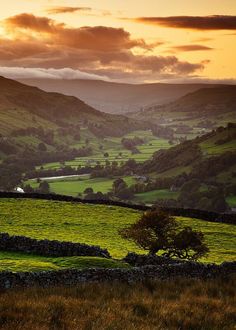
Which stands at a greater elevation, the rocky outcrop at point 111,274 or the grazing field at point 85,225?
the rocky outcrop at point 111,274

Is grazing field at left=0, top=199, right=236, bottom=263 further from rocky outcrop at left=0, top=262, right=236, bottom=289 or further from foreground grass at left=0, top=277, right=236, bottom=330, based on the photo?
foreground grass at left=0, top=277, right=236, bottom=330

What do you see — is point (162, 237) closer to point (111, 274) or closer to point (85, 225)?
point (111, 274)

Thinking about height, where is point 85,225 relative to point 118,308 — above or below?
below

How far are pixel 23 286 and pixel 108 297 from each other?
10.1 feet

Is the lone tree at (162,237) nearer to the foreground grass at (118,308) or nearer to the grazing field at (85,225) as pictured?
the grazing field at (85,225)

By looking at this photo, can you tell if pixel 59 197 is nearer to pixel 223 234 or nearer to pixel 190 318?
pixel 223 234

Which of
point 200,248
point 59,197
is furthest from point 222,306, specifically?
point 59,197

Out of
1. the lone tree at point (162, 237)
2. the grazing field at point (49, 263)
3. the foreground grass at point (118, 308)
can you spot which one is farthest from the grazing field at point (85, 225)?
the foreground grass at point (118, 308)

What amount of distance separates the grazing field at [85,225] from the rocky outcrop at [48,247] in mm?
8324

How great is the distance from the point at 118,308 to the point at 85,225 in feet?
120

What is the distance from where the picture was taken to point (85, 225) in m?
52.7

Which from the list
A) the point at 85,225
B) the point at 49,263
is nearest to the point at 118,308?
the point at 49,263

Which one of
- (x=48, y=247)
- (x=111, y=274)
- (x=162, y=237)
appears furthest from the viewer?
(x=162, y=237)

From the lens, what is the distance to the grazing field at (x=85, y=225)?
43.6 meters
